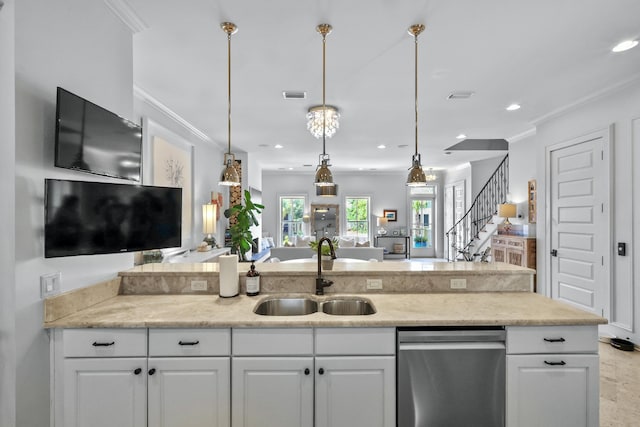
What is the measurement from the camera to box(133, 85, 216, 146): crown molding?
3.40 meters

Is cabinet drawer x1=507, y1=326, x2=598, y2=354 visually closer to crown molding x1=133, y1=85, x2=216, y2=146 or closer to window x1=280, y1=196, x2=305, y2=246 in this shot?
crown molding x1=133, y1=85, x2=216, y2=146

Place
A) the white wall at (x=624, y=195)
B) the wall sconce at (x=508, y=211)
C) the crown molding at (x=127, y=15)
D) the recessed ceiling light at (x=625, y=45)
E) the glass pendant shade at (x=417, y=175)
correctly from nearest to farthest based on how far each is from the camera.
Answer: the crown molding at (x=127, y=15) < the glass pendant shade at (x=417, y=175) < the recessed ceiling light at (x=625, y=45) < the white wall at (x=624, y=195) < the wall sconce at (x=508, y=211)

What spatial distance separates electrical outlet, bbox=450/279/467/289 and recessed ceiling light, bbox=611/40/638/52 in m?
2.35

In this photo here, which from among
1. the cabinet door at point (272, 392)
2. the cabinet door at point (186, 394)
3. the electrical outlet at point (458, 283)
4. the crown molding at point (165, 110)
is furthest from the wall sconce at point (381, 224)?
the cabinet door at point (186, 394)

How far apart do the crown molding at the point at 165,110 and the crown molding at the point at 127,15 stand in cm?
121

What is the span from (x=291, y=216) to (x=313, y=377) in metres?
8.40

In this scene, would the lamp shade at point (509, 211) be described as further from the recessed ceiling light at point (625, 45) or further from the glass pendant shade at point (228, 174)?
the glass pendant shade at point (228, 174)

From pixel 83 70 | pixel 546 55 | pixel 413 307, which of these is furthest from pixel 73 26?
pixel 546 55

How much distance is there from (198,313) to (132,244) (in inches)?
25.8

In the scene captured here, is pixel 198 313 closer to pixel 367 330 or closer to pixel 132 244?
pixel 132 244

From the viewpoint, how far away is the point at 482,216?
775cm

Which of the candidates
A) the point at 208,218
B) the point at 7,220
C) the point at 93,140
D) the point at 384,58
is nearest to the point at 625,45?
the point at 384,58

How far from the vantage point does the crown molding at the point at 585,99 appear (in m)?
3.22

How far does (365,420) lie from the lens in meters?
1.62
